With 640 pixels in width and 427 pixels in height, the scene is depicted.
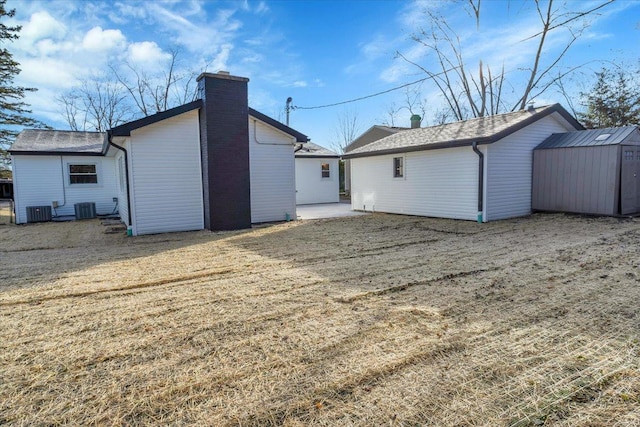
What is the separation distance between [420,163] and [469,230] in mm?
3575

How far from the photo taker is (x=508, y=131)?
9.75 meters

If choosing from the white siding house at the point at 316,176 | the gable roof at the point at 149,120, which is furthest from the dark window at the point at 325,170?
the gable roof at the point at 149,120

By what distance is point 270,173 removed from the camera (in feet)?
35.4

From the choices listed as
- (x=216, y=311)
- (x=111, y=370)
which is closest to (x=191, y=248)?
(x=216, y=311)

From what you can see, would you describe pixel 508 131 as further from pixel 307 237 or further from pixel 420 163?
pixel 307 237

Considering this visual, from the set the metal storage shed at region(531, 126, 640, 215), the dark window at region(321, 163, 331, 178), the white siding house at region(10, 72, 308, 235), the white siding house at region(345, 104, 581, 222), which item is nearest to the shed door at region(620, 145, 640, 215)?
the metal storage shed at region(531, 126, 640, 215)

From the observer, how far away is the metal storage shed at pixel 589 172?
9.73 meters

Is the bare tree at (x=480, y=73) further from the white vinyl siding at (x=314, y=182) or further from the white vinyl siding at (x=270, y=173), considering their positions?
the white vinyl siding at (x=270, y=173)

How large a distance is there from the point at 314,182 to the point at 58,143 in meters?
10.7

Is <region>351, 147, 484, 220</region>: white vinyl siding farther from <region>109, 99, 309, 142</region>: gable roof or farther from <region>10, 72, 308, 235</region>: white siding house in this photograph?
<region>109, 99, 309, 142</region>: gable roof

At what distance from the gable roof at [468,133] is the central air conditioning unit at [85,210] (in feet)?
34.7

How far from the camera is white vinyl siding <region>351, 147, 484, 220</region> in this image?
10.4 meters

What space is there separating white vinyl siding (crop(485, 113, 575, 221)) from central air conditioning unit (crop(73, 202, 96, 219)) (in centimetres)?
1401

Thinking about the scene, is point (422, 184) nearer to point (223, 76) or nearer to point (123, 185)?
point (223, 76)
